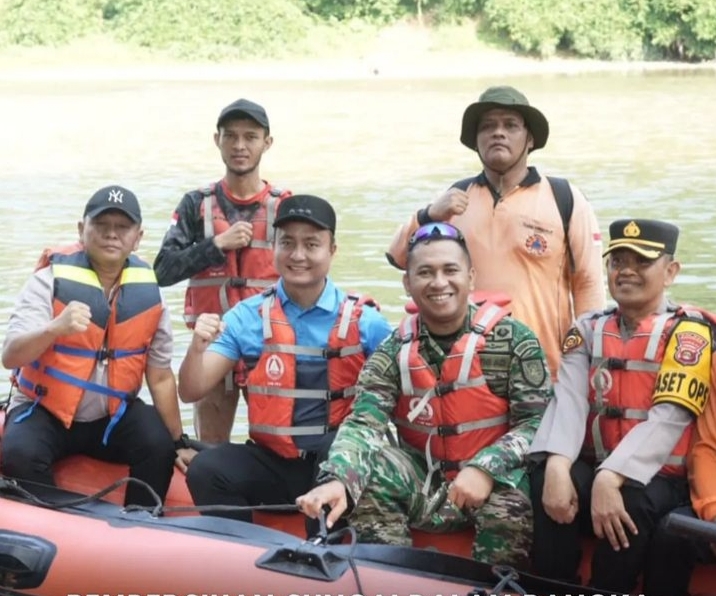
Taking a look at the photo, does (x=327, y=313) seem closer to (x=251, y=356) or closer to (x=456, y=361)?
(x=251, y=356)

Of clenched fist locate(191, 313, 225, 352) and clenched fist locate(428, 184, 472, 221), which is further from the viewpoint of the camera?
clenched fist locate(428, 184, 472, 221)

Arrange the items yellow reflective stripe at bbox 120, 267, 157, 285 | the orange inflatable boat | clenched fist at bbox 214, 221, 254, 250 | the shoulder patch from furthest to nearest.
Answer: clenched fist at bbox 214, 221, 254, 250
yellow reflective stripe at bbox 120, 267, 157, 285
the shoulder patch
the orange inflatable boat

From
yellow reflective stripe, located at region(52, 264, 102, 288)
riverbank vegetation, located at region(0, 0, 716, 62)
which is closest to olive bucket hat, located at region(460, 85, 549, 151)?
yellow reflective stripe, located at region(52, 264, 102, 288)

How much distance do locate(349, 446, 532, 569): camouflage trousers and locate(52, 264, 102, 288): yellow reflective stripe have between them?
1061mm

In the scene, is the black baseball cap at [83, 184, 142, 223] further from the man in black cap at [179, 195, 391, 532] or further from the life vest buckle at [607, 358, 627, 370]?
the life vest buckle at [607, 358, 627, 370]

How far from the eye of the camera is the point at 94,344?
3.71m

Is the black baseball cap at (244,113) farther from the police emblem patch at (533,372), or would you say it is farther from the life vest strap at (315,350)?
the police emblem patch at (533,372)

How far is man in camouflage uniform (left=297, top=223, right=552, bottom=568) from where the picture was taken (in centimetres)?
312

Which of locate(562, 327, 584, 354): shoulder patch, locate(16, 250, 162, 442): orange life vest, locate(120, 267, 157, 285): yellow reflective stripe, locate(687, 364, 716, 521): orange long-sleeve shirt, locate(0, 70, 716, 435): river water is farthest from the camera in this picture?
locate(0, 70, 716, 435): river water

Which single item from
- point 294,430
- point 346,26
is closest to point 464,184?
point 294,430

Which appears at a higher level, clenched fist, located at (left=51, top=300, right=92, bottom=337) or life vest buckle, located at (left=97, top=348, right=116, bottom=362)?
clenched fist, located at (left=51, top=300, right=92, bottom=337)

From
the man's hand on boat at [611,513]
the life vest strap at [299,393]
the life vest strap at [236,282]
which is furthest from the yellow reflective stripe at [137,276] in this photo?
the man's hand on boat at [611,513]

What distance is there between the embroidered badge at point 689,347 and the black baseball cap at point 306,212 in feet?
3.33

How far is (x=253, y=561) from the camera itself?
122 inches
